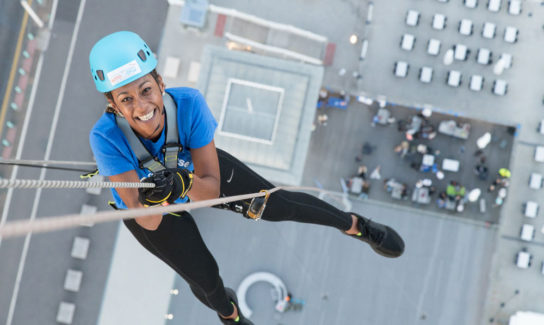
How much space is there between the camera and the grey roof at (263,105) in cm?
961

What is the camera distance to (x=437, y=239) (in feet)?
36.7

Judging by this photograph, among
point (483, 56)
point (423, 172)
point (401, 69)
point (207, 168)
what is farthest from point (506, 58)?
point (207, 168)

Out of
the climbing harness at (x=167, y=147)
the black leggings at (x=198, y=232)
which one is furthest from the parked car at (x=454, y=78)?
the climbing harness at (x=167, y=147)

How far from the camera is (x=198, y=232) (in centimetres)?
459

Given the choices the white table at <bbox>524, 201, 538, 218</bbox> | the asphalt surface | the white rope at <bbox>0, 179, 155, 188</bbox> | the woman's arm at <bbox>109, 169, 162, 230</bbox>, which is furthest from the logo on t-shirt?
the white table at <bbox>524, 201, 538, 218</bbox>

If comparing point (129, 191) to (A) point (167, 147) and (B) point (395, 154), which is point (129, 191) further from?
(B) point (395, 154)

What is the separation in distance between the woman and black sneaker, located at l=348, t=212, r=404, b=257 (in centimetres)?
96

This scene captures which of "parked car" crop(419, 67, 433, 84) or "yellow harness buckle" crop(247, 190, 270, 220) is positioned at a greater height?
"parked car" crop(419, 67, 433, 84)

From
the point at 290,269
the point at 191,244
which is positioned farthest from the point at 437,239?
the point at 191,244

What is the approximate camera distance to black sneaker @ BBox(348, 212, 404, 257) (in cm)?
600

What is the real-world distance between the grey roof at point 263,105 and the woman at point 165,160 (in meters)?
4.44

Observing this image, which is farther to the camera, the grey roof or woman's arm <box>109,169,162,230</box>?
the grey roof

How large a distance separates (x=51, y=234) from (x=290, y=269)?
6.56 metres

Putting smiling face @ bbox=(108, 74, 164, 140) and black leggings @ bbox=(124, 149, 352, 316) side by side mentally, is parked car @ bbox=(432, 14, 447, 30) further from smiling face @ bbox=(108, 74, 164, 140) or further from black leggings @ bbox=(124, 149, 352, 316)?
smiling face @ bbox=(108, 74, 164, 140)
